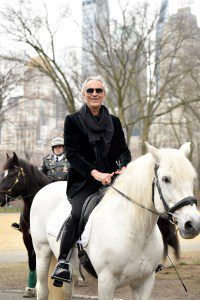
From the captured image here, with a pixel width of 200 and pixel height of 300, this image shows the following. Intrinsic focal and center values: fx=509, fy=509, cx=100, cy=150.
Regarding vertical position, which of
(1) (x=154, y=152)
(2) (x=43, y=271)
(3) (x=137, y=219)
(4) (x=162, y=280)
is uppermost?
(1) (x=154, y=152)

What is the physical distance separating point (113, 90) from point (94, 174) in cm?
2726

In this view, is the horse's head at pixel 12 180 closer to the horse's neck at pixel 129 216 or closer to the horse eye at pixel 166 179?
the horse's neck at pixel 129 216

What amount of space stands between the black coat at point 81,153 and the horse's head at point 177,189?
38.6 inches

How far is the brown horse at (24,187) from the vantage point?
26.6ft

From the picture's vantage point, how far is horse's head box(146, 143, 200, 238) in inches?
154

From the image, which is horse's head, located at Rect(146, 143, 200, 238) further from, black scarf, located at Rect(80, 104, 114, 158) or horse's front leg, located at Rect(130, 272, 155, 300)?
black scarf, located at Rect(80, 104, 114, 158)

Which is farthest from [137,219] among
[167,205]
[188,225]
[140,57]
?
[140,57]

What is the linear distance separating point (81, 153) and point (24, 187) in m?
3.11

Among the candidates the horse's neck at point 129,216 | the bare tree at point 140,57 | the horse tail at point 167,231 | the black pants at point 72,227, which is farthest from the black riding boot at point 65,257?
the bare tree at point 140,57

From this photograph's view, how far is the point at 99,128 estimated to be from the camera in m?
5.20

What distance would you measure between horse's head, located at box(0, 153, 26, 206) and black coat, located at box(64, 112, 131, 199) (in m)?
2.86

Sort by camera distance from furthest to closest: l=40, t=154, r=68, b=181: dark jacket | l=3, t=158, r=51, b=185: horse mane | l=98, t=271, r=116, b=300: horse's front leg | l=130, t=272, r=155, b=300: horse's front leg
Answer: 1. l=40, t=154, r=68, b=181: dark jacket
2. l=3, t=158, r=51, b=185: horse mane
3. l=130, t=272, r=155, b=300: horse's front leg
4. l=98, t=271, r=116, b=300: horse's front leg

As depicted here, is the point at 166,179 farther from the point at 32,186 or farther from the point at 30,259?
the point at 30,259

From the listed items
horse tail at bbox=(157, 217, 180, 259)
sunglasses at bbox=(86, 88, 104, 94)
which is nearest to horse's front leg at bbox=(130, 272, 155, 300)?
sunglasses at bbox=(86, 88, 104, 94)
